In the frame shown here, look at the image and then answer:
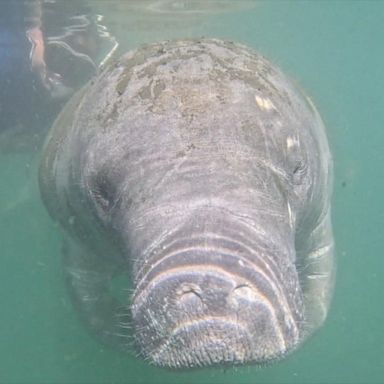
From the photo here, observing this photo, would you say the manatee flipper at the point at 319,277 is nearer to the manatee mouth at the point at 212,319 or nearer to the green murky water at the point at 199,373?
the green murky water at the point at 199,373

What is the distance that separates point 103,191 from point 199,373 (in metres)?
6.90

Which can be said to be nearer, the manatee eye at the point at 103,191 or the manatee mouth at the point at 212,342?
the manatee mouth at the point at 212,342

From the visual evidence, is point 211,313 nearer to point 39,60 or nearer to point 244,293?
point 244,293

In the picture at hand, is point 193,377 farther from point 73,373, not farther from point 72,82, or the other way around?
point 72,82

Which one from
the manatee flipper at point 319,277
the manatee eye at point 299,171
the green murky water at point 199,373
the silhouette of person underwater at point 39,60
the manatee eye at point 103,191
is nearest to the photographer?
the manatee eye at point 103,191

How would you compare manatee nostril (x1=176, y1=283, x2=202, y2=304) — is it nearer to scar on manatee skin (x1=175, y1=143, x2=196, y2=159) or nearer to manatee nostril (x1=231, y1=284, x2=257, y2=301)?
manatee nostril (x1=231, y1=284, x2=257, y2=301)

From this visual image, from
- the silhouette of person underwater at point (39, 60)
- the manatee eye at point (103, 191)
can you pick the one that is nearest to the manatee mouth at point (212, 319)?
the manatee eye at point (103, 191)

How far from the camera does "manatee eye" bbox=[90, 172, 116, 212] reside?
3738 millimetres

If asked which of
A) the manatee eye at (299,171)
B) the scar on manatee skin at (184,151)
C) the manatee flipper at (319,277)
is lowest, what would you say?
the manatee flipper at (319,277)

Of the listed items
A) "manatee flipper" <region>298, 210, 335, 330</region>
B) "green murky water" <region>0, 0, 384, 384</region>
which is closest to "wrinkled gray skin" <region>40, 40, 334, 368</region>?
"manatee flipper" <region>298, 210, 335, 330</region>

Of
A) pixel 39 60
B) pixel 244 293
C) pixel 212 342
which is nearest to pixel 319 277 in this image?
pixel 244 293

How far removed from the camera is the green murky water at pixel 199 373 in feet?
44.5

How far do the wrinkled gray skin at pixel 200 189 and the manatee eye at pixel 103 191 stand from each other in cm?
1

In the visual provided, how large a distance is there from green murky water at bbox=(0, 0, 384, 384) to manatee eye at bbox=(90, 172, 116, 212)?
5492 millimetres
